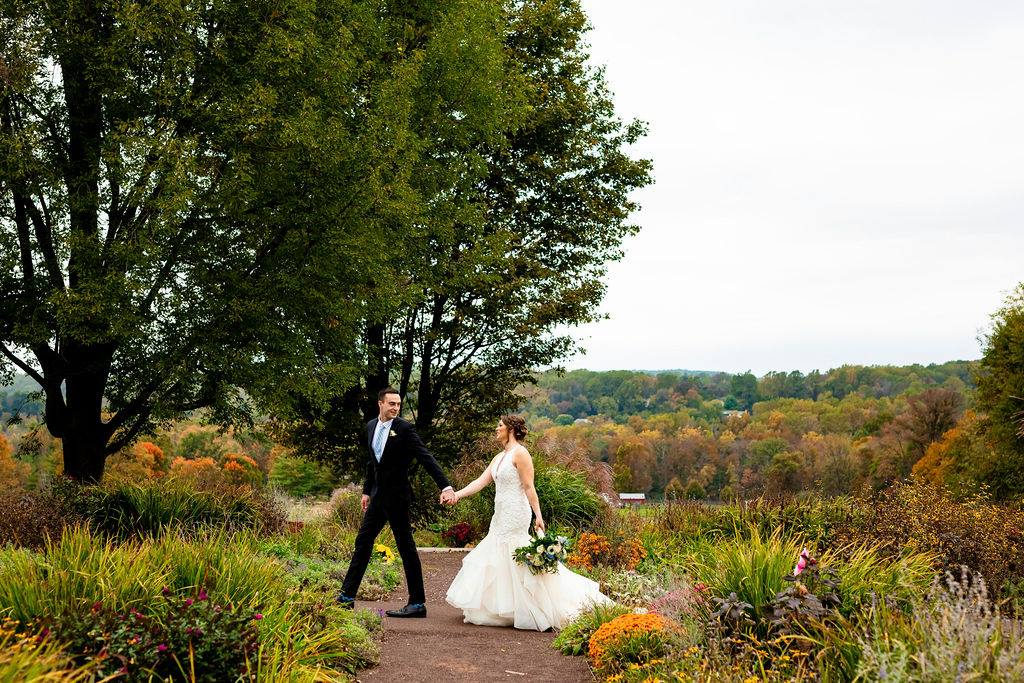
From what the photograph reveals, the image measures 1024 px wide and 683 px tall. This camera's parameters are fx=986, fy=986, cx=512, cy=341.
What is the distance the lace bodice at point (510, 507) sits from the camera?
382 inches

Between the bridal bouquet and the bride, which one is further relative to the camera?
the bride

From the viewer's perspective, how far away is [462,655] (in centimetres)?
818

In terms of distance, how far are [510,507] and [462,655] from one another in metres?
1.89

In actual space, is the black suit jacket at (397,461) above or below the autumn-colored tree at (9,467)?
above

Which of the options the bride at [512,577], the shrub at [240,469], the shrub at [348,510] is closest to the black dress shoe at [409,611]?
the bride at [512,577]

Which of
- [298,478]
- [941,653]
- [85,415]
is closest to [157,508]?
[85,415]

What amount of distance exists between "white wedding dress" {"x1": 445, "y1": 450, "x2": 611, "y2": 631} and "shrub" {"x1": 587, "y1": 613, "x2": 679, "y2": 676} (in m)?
1.62

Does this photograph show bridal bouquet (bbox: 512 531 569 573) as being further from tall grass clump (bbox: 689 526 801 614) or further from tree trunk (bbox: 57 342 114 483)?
tree trunk (bbox: 57 342 114 483)

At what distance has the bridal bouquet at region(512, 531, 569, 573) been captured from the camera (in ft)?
30.6

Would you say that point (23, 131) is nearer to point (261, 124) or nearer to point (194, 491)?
point (261, 124)

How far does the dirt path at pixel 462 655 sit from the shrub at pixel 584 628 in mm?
110

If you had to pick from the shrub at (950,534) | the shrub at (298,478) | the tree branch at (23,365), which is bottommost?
the shrub at (298,478)

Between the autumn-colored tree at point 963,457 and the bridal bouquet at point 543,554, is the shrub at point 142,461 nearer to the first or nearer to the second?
the bridal bouquet at point 543,554

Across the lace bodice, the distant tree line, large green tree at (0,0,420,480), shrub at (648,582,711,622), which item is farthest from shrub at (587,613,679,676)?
the distant tree line
